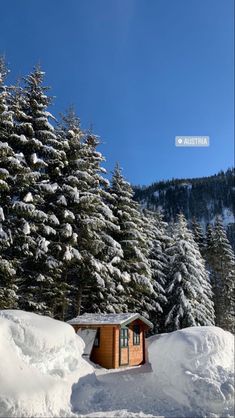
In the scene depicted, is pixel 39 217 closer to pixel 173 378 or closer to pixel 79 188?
pixel 79 188

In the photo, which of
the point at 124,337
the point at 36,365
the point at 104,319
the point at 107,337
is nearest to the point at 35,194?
the point at 104,319

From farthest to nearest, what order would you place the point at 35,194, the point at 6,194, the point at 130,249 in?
1. the point at 130,249
2. the point at 35,194
3. the point at 6,194

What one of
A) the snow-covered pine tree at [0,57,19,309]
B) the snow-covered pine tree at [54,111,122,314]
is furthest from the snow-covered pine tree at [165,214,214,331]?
the snow-covered pine tree at [0,57,19,309]

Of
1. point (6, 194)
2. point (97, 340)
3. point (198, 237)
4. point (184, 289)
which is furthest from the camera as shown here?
point (198, 237)

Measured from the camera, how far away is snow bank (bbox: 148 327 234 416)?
472 inches

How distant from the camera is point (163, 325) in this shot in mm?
30547

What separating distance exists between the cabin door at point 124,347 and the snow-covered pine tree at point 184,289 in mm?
7296

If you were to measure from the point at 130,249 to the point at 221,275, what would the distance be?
17409 millimetres

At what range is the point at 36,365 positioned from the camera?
11.1 metres

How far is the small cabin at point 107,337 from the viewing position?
65.9ft

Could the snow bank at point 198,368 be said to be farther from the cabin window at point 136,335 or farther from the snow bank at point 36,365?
the cabin window at point 136,335

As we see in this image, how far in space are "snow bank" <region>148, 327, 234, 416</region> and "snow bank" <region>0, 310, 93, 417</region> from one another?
3135 mm

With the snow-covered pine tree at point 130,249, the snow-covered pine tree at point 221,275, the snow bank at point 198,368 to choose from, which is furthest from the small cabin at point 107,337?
the snow-covered pine tree at point 221,275

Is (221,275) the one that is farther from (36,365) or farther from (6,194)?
(36,365)
